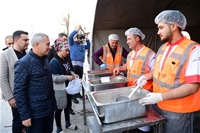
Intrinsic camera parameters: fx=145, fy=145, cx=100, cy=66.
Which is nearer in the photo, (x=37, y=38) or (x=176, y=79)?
(x=176, y=79)

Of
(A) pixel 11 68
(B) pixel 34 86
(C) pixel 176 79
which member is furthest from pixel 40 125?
(C) pixel 176 79

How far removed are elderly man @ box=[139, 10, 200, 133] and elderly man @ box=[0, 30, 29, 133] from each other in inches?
65.9

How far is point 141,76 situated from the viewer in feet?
5.45

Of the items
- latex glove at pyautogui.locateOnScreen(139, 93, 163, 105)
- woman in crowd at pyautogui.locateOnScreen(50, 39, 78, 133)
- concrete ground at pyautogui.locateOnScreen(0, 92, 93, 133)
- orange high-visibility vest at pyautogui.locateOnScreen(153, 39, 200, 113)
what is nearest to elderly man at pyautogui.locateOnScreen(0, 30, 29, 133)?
woman in crowd at pyautogui.locateOnScreen(50, 39, 78, 133)

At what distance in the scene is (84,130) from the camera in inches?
101

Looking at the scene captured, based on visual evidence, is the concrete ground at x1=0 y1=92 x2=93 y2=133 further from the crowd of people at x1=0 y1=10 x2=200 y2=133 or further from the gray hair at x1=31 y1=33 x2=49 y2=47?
the gray hair at x1=31 y1=33 x2=49 y2=47

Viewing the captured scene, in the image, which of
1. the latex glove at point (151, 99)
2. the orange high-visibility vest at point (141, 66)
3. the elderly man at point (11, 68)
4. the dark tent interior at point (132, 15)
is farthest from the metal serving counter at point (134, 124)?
the dark tent interior at point (132, 15)

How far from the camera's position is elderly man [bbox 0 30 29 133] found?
6.12ft

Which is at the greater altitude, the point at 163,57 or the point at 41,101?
the point at 163,57

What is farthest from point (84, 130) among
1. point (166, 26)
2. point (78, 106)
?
point (166, 26)

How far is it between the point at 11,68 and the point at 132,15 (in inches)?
127

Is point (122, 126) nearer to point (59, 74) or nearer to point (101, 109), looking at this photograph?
point (101, 109)

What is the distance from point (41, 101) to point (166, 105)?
4.14ft

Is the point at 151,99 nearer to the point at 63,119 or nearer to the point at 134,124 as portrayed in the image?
the point at 134,124
